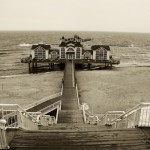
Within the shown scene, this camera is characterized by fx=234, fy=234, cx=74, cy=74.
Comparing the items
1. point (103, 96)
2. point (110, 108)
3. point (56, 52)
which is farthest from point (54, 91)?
point (56, 52)

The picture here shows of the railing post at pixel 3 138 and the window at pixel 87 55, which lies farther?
the window at pixel 87 55

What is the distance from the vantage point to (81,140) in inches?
286

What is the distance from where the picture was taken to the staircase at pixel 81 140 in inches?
269

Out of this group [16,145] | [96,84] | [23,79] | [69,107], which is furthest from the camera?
[23,79]

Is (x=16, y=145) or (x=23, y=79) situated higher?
(x=16, y=145)

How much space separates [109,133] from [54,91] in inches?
961

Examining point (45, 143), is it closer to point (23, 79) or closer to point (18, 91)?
point (18, 91)

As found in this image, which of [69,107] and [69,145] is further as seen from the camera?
[69,107]

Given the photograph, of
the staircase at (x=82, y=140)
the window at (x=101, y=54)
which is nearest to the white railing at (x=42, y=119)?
the staircase at (x=82, y=140)

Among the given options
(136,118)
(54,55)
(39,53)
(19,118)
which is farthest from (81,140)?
(39,53)

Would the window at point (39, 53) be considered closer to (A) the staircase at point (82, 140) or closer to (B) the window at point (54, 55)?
(B) the window at point (54, 55)

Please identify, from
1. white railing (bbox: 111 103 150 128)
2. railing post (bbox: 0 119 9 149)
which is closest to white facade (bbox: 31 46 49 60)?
white railing (bbox: 111 103 150 128)

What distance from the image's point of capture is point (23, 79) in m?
40.3

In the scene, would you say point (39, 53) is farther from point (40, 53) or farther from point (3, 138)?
point (3, 138)
